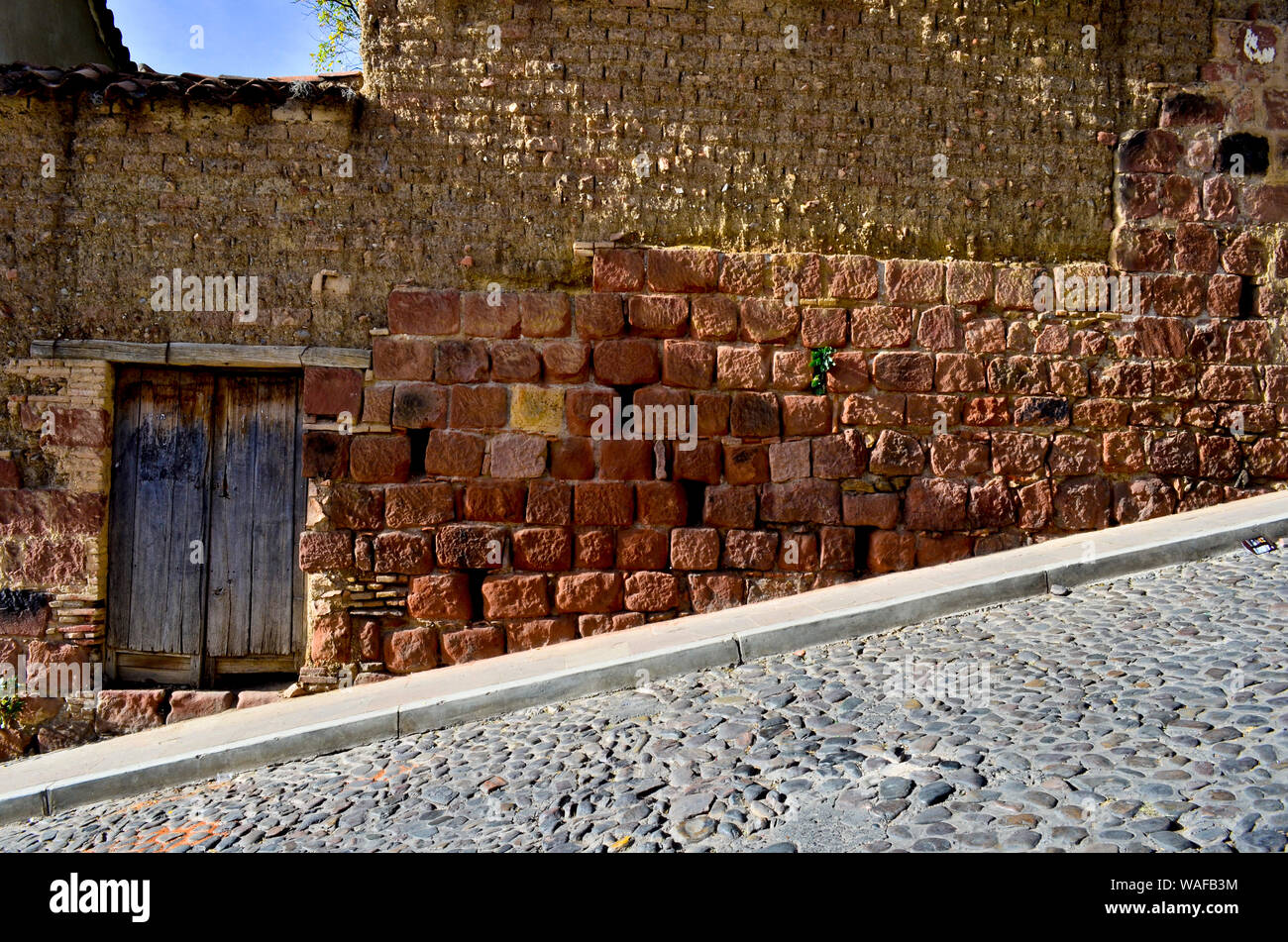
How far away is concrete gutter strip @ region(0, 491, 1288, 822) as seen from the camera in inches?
178

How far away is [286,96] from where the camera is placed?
6.21m

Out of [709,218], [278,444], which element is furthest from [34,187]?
[709,218]

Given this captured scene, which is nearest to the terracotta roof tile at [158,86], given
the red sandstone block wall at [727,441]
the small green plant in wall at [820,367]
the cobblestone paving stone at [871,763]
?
the red sandstone block wall at [727,441]

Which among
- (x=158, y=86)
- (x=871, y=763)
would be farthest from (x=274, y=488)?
(x=871, y=763)

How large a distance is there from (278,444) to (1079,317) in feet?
19.6

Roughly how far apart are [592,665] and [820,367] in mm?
2865

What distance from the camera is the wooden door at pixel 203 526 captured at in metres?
6.37

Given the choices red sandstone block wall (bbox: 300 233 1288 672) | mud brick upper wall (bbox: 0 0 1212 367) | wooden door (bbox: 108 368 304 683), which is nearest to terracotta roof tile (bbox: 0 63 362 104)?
mud brick upper wall (bbox: 0 0 1212 367)

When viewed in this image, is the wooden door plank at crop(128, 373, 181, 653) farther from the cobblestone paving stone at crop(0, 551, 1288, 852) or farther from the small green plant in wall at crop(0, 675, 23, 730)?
the cobblestone paving stone at crop(0, 551, 1288, 852)

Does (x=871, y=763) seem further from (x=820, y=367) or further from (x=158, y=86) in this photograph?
(x=158, y=86)

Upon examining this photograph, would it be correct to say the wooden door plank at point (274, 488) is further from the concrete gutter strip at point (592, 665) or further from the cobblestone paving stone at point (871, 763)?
the cobblestone paving stone at point (871, 763)

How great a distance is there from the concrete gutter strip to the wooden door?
677 millimetres

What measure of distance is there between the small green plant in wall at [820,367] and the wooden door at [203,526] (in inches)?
146

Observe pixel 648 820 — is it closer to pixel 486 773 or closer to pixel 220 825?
pixel 486 773
